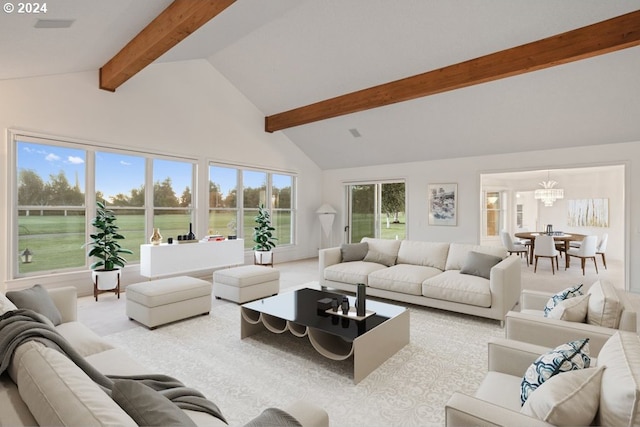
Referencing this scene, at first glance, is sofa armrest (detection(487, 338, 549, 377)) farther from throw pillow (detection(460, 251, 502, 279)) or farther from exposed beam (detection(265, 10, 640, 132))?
exposed beam (detection(265, 10, 640, 132))

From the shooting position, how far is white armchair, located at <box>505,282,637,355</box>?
1964 millimetres

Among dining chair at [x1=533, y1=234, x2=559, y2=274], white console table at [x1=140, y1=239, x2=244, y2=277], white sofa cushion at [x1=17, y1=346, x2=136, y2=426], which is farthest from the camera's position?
dining chair at [x1=533, y1=234, x2=559, y2=274]

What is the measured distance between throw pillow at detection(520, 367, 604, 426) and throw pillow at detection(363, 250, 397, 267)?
3739mm

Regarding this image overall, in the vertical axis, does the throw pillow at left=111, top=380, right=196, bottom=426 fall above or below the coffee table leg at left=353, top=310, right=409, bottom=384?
above

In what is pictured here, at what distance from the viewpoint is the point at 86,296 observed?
15.8 ft

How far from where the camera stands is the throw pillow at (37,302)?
2.22m

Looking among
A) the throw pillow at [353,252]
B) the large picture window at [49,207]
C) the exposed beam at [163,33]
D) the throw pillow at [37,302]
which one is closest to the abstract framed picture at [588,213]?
the throw pillow at [353,252]

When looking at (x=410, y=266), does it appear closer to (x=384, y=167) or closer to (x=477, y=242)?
(x=477, y=242)

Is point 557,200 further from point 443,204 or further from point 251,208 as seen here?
point 251,208

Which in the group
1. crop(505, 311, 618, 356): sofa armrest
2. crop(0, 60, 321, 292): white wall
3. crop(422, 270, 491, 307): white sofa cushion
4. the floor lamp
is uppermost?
crop(0, 60, 321, 292): white wall

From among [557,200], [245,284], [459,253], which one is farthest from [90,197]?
[557,200]

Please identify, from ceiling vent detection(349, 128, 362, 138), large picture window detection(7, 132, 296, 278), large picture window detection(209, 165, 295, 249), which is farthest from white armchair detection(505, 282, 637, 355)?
large picture window detection(209, 165, 295, 249)

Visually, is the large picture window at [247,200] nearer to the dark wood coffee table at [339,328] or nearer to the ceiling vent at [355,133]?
the ceiling vent at [355,133]

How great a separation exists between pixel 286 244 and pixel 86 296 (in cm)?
434
